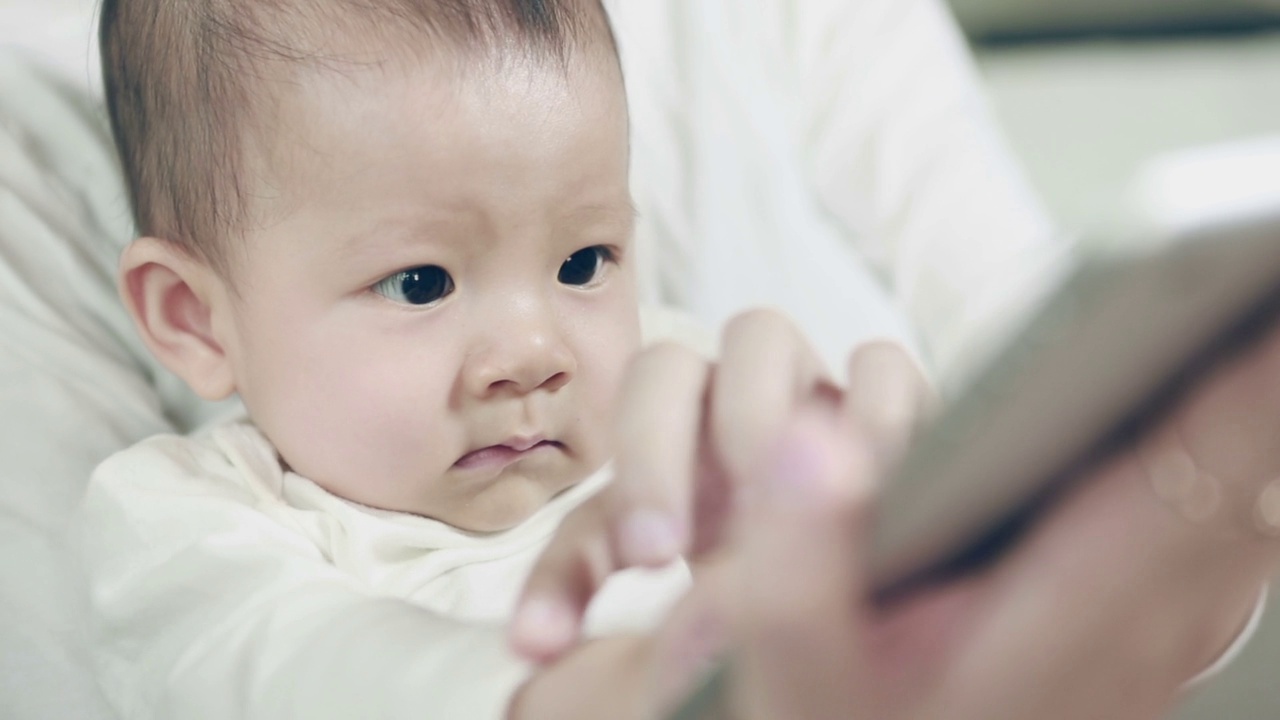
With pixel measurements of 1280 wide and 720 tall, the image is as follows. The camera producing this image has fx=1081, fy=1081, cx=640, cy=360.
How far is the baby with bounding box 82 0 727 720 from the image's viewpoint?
1.55 feet

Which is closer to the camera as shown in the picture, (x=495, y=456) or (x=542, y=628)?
(x=542, y=628)

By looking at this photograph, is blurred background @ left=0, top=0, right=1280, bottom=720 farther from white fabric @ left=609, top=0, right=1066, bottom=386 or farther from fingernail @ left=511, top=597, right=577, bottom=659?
fingernail @ left=511, top=597, right=577, bottom=659

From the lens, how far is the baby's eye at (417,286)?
0.50 m

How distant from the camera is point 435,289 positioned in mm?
500

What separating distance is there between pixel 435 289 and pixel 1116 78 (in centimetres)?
113

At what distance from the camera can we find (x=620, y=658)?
30cm

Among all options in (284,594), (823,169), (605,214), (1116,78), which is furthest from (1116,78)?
(284,594)

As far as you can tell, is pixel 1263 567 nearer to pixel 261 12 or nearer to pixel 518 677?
pixel 518 677

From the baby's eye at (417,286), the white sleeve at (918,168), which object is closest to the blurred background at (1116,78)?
the white sleeve at (918,168)

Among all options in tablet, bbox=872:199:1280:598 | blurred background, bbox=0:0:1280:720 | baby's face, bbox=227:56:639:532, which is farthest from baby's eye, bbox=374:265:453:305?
blurred background, bbox=0:0:1280:720

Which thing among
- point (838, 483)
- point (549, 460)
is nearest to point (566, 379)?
point (549, 460)

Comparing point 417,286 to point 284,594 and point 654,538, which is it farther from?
point 654,538

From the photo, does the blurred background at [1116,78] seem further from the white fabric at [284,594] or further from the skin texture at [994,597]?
the skin texture at [994,597]

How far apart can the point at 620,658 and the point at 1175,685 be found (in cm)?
14
